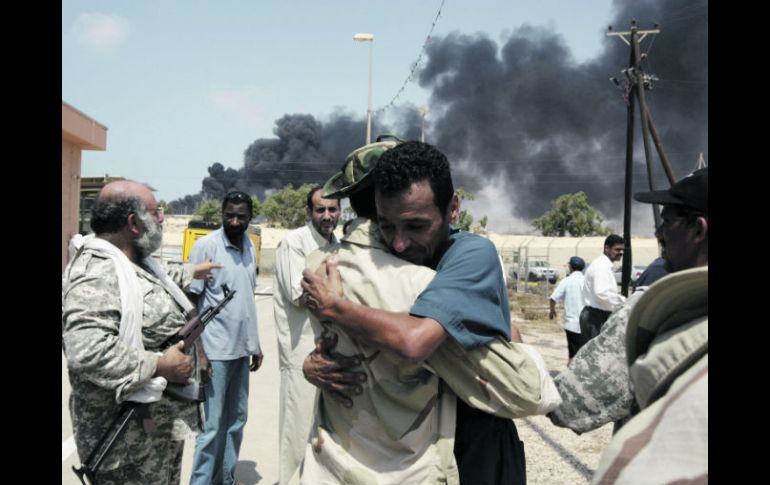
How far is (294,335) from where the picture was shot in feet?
11.6

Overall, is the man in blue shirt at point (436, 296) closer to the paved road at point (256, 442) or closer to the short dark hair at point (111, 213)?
the short dark hair at point (111, 213)

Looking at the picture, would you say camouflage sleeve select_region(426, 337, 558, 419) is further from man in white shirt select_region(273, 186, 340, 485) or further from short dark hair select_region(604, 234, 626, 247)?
short dark hair select_region(604, 234, 626, 247)

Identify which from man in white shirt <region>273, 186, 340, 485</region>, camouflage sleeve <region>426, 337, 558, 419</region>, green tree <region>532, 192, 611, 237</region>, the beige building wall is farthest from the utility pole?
green tree <region>532, 192, 611, 237</region>

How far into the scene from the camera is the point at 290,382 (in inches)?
136

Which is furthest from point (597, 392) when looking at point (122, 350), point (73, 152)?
point (73, 152)

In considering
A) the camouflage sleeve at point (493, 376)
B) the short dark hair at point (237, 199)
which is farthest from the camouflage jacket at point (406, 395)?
the short dark hair at point (237, 199)

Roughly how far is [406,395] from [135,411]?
4.87ft

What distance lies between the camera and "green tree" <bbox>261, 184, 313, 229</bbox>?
6994cm

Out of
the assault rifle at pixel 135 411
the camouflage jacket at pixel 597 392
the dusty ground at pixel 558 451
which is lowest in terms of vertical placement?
the dusty ground at pixel 558 451

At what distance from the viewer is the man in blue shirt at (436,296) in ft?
4.68

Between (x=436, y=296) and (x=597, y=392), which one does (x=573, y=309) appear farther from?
(x=436, y=296)

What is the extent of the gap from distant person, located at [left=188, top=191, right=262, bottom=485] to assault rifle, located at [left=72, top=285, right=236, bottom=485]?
130cm
